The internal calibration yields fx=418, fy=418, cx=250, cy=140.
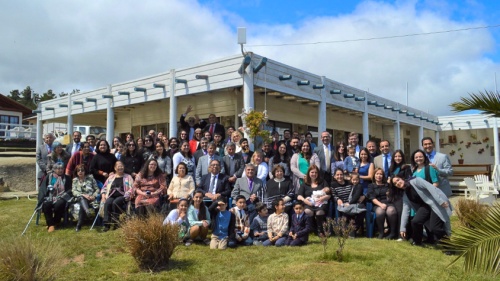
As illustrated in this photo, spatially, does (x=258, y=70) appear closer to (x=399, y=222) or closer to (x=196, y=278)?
(x=399, y=222)

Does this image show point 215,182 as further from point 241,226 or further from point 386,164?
point 386,164

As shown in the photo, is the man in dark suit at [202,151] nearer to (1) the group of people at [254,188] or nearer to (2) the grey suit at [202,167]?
(1) the group of people at [254,188]

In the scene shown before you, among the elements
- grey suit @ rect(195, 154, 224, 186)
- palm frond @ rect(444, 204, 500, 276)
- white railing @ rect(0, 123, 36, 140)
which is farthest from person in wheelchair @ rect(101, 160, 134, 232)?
white railing @ rect(0, 123, 36, 140)

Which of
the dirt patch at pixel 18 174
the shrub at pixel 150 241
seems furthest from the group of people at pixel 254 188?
the dirt patch at pixel 18 174

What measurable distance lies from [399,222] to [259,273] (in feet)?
9.61

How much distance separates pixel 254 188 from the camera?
7008mm

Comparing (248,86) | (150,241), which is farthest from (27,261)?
(248,86)

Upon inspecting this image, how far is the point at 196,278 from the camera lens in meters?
4.83

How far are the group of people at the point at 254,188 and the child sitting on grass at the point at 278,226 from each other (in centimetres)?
2

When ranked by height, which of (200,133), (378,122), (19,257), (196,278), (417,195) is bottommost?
(196,278)

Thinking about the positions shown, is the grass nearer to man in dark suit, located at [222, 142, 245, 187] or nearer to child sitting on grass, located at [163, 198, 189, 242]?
child sitting on grass, located at [163, 198, 189, 242]

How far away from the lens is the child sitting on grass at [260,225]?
21.0ft

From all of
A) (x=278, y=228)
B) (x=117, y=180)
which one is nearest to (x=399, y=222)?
(x=278, y=228)

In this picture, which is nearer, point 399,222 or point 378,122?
point 399,222
